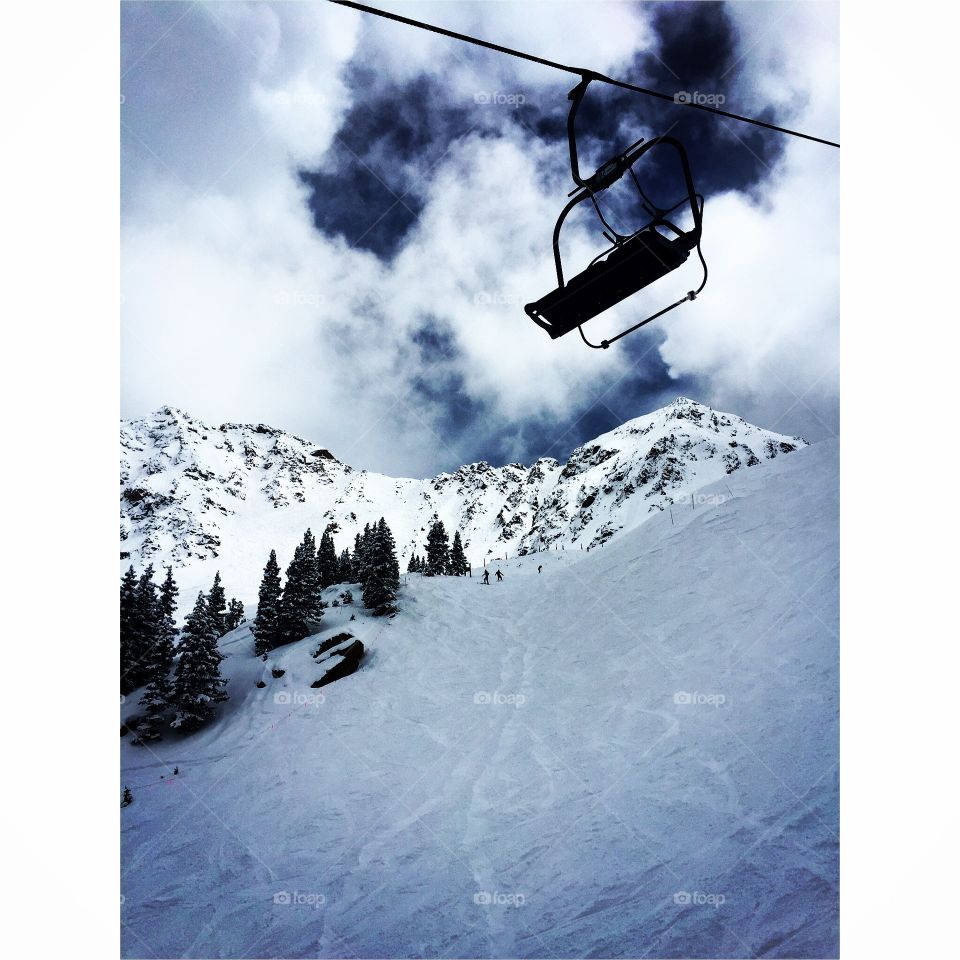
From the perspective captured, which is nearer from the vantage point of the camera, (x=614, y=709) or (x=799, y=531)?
(x=614, y=709)

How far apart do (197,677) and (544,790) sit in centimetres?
1149

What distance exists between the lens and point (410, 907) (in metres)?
7.12

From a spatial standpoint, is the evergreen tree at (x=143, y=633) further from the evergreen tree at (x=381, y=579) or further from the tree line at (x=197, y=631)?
the evergreen tree at (x=381, y=579)

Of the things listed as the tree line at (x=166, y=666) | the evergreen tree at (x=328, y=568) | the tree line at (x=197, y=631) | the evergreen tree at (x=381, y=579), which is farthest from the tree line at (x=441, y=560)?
the tree line at (x=166, y=666)

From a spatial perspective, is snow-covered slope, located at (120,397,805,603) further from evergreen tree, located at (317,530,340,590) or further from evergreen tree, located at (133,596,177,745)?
evergreen tree, located at (133,596,177,745)

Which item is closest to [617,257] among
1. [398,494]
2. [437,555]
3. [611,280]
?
[611,280]

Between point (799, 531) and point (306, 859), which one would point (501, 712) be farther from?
point (799, 531)

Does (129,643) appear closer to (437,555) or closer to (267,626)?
(267,626)

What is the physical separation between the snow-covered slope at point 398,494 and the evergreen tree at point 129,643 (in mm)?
47426

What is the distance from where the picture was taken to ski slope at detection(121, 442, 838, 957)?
21.1 feet

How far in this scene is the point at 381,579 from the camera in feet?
74.8

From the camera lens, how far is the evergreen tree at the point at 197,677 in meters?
15.9
